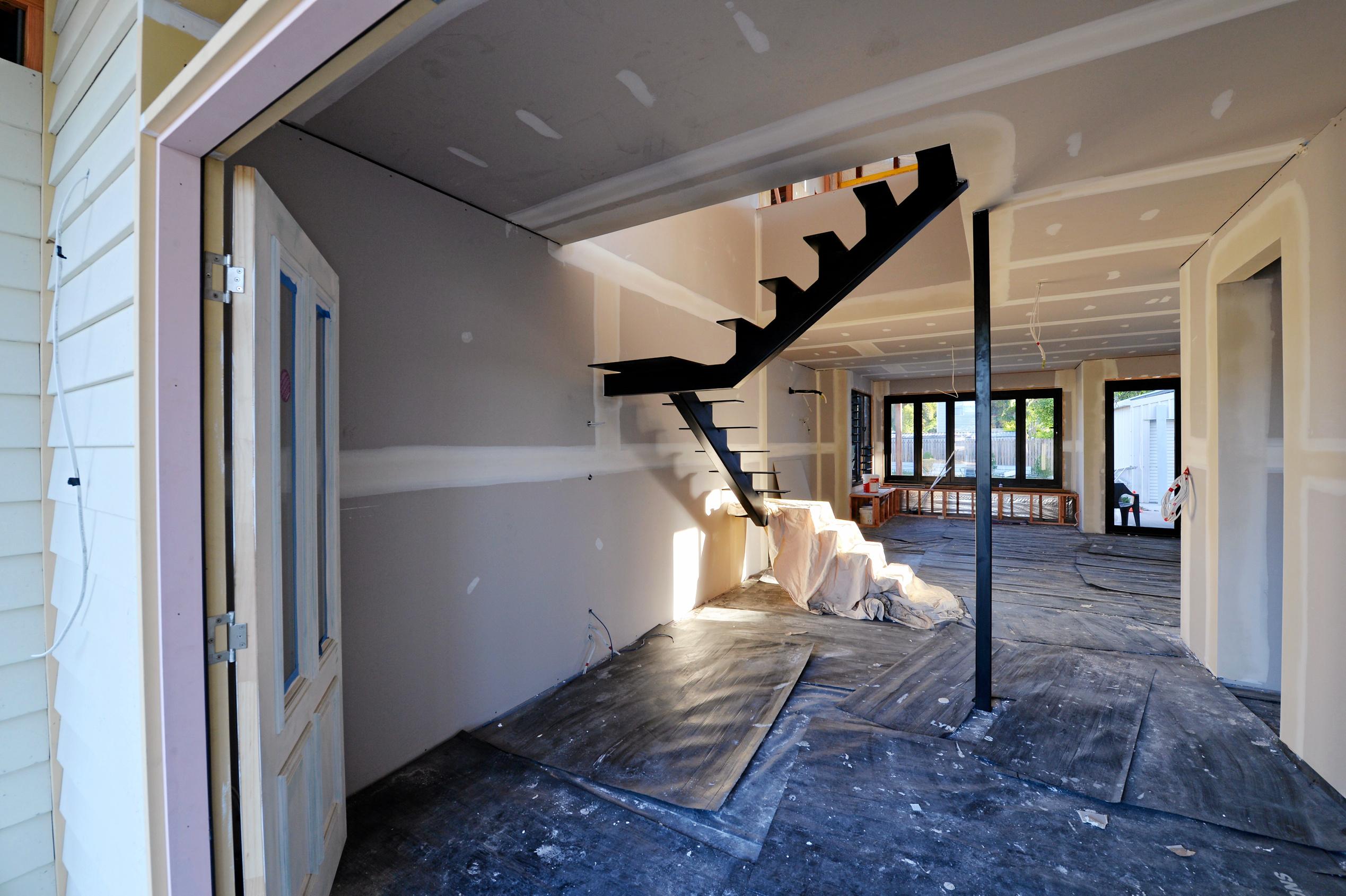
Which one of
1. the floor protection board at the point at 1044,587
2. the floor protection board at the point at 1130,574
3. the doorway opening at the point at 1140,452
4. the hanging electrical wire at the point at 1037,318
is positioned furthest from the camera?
the doorway opening at the point at 1140,452

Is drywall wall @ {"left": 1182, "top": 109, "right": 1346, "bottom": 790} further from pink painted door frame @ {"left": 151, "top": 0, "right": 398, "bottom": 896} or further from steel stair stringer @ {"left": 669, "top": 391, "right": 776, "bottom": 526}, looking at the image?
pink painted door frame @ {"left": 151, "top": 0, "right": 398, "bottom": 896}

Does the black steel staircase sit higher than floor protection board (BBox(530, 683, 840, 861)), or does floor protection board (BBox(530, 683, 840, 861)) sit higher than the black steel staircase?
the black steel staircase

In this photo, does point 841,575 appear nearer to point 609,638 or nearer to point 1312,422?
point 609,638

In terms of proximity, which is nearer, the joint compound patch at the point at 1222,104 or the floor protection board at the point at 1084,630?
the joint compound patch at the point at 1222,104

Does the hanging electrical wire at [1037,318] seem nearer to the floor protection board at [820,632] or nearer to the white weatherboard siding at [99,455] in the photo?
the floor protection board at [820,632]

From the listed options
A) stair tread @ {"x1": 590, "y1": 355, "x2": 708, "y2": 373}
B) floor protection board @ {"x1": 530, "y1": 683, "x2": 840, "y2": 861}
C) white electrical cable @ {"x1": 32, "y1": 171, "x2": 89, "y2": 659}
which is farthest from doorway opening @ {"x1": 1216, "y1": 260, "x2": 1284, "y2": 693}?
white electrical cable @ {"x1": 32, "y1": 171, "x2": 89, "y2": 659}

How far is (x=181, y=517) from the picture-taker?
3.69ft

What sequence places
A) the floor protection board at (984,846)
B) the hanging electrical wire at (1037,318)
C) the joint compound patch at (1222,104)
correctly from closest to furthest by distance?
the floor protection board at (984,846)
the joint compound patch at (1222,104)
the hanging electrical wire at (1037,318)

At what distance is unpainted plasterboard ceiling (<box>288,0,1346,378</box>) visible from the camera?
61.0 inches

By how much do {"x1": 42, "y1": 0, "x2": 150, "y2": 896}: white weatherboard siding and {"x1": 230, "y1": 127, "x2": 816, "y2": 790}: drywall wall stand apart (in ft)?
1.45

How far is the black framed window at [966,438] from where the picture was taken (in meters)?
9.95

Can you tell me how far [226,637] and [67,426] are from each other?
29.8 inches

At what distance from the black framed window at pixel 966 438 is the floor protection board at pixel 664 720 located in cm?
771

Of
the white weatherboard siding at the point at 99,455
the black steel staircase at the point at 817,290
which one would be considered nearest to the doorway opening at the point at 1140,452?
the black steel staircase at the point at 817,290
